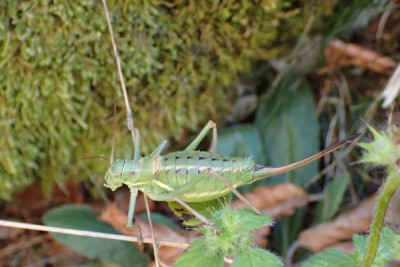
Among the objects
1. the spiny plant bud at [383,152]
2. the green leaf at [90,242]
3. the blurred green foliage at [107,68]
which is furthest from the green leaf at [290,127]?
the spiny plant bud at [383,152]

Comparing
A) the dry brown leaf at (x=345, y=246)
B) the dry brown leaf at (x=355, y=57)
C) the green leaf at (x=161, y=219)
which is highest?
the dry brown leaf at (x=355, y=57)

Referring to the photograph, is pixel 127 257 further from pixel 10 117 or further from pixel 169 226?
pixel 10 117

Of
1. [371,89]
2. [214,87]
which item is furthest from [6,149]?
[371,89]

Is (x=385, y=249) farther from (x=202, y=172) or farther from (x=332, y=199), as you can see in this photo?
(x=332, y=199)

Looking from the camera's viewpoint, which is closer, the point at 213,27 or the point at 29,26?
the point at 29,26

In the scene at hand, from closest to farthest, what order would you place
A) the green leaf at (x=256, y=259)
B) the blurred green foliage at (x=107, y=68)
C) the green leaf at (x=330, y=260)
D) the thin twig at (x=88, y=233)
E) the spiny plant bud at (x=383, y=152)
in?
the spiny plant bud at (x=383, y=152) < the green leaf at (x=256, y=259) < the green leaf at (x=330, y=260) < the thin twig at (x=88, y=233) < the blurred green foliage at (x=107, y=68)

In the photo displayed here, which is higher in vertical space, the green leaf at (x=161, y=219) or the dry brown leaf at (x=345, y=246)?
the green leaf at (x=161, y=219)

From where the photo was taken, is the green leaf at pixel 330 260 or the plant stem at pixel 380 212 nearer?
the plant stem at pixel 380 212

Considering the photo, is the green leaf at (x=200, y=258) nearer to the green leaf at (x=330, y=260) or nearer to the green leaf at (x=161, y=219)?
the green leaf at (x=330, y=260)

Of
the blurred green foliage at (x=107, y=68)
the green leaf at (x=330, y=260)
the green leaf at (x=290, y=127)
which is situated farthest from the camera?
the green leaf at (x=290, y=127)
